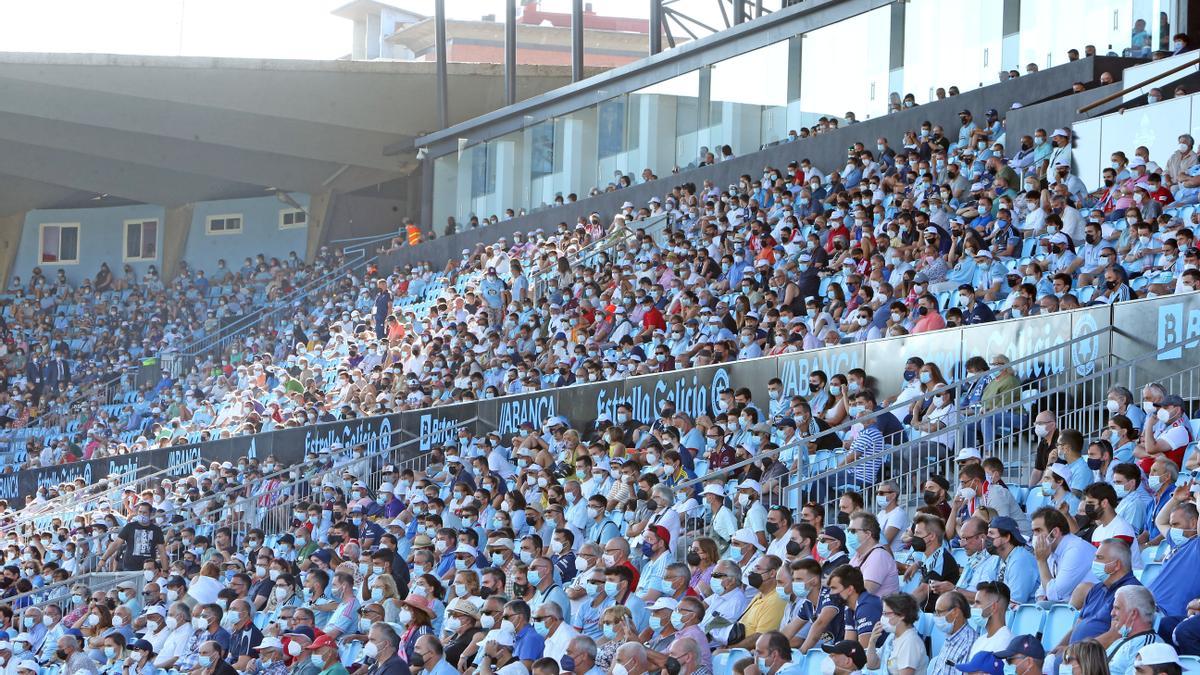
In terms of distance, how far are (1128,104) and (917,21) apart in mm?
6408

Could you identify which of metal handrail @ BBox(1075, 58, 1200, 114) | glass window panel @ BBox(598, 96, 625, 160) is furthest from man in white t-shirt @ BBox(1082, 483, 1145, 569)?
glass window panel @ BBox(598, 96, 625, 160)

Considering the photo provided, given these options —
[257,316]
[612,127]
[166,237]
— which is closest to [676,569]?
[612,127]

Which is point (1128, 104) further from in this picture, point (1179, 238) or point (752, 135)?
point (752, 135)

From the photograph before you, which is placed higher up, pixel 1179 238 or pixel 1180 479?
pixel 1179 238

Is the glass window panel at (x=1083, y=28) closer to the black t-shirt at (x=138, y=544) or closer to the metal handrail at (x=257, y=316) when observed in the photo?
the black t-shirt at (x=138, y=544)

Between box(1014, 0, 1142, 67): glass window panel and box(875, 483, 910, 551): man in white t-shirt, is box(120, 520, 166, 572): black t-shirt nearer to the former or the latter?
box(875, 483, 910, 551): man in white t-shirt

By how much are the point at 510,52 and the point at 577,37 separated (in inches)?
80.4

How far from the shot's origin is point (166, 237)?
42344 millimetres

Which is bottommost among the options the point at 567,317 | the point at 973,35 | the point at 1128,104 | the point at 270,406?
the point at 270,406

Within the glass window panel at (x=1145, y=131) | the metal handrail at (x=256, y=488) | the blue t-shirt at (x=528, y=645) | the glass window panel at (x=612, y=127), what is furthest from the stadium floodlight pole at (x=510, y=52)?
the blue t-shirt at (x=528, y=645)

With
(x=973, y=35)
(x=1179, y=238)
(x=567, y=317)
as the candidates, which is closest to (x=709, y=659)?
(x=1179, y=238)

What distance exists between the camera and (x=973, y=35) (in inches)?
844

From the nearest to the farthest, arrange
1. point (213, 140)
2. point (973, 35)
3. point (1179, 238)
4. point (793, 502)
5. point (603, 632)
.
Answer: point (603, 632) → point (793, 502) → point (1179, 238) → point (973, 35) → point (213, 140)

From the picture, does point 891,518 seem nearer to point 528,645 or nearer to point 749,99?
point 528,645
